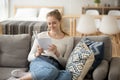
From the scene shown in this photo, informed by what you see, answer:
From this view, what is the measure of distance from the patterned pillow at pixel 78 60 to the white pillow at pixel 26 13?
449 centimetres

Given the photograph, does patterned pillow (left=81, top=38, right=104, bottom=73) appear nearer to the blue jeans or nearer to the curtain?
the blue jeans

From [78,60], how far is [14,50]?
0.82 m

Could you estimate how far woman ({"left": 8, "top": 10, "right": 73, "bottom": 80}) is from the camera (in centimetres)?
220

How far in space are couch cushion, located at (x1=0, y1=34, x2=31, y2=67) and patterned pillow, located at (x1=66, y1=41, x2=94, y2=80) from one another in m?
0.59

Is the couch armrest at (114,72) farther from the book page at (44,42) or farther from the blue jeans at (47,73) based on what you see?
the book page at (44,42)

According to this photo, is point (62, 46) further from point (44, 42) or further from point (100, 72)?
point (100, 72)

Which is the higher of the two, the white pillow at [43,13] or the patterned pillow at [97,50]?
the patterned pillow at [97,50]

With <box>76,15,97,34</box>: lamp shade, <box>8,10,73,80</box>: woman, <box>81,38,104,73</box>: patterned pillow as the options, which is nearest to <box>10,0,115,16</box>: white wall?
<box>76,15,97,34</box>: lamp shade

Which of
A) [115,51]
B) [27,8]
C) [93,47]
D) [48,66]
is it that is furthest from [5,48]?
[27,8]

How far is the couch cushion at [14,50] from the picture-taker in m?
2.72

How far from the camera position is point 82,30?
14.7 ft

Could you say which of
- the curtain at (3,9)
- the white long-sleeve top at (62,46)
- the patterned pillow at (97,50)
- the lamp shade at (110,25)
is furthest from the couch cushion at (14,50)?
the curtain at (3,9)

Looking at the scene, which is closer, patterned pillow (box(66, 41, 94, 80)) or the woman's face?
patterned pillow (box(66, 41, 94, 80))

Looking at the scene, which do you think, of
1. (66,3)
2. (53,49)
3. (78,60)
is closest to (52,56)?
(53,49)
